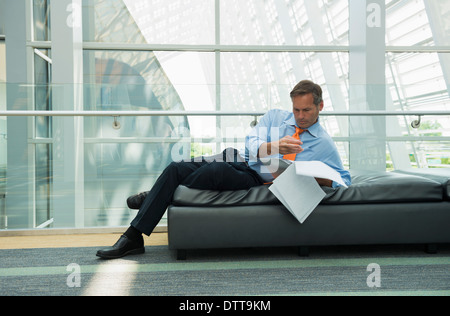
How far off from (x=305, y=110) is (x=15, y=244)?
2.10 m

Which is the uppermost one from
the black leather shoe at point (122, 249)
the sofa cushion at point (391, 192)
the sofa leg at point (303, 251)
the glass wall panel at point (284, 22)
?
the glass wall panel at point (284, 22)

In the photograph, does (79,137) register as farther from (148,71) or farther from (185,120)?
(148,71)

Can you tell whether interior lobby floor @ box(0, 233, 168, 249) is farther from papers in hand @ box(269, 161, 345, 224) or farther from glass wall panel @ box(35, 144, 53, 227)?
papers in hand @ box(269, 161, 345, 224)

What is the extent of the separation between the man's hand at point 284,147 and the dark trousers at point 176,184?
8.3 inches

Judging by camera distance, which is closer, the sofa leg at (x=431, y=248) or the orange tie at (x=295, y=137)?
the sofa leg at (x=431, y=248)

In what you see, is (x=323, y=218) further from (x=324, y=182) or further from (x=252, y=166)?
(x=252, y=166)

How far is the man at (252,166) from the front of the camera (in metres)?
2.00

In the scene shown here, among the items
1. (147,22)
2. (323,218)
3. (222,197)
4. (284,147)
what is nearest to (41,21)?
(147,22)

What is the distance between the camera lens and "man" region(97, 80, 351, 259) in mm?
2000

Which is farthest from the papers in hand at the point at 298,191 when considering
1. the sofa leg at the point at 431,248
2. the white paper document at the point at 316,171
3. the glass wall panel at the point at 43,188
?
the glass wall panel at the point at 43,188

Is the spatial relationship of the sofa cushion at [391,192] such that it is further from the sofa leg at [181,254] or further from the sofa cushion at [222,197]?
the sofa leg at [181,254]

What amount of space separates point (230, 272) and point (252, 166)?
2.36ft

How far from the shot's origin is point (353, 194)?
6.73 ft

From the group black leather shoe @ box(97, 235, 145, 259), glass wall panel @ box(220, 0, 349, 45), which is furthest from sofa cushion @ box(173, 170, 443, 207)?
glass wall panel @ box(220, 0, 349, 45)
